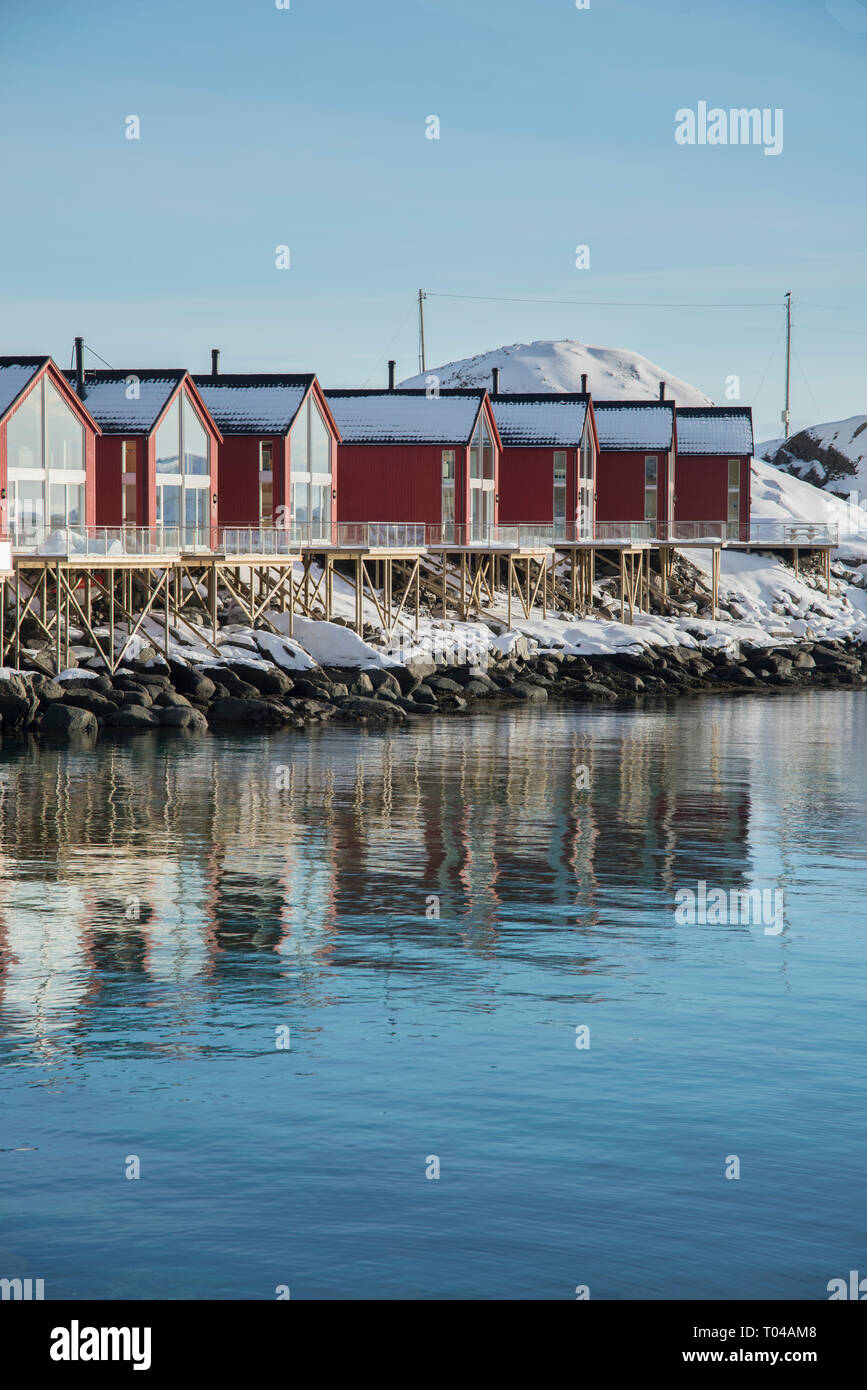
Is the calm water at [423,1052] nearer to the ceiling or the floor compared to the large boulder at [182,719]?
nearer to the floor

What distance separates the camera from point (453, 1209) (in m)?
10.5

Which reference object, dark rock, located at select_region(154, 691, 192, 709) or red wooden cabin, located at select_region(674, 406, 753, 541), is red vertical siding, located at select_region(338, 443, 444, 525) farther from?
red wooden cabin, located at select_region(674, 406, 753, 541)

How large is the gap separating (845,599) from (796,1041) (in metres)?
62.6

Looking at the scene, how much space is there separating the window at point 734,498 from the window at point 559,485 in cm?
1245

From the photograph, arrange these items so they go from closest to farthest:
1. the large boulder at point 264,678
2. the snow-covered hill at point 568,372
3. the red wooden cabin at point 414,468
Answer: the large boulder at point 264,678, the red wooden cabin at point 414,468, the snow-covered hill at point 568,372

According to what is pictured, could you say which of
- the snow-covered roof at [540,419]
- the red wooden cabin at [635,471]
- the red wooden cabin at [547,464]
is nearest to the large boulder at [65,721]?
the red wooden cabin at [547,464]

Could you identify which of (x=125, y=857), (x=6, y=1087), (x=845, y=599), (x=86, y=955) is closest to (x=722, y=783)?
(x=125, y=857)

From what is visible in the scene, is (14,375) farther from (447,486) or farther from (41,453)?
(447,486)

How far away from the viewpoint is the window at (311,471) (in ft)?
156

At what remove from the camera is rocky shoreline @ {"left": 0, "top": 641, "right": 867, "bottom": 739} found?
119 ft

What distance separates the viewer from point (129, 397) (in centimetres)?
4288

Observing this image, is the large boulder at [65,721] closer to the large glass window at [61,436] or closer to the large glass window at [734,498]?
the large glass window at [61,436]

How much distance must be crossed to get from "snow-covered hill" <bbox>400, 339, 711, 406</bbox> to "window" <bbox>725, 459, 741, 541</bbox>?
233 feet

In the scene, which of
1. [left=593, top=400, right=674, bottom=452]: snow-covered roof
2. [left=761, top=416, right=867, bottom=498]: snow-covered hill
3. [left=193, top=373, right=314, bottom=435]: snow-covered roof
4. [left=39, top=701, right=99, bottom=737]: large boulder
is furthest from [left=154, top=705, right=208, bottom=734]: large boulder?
[left=761, top=416, right=867, bottom=498]: snow-covered hill
